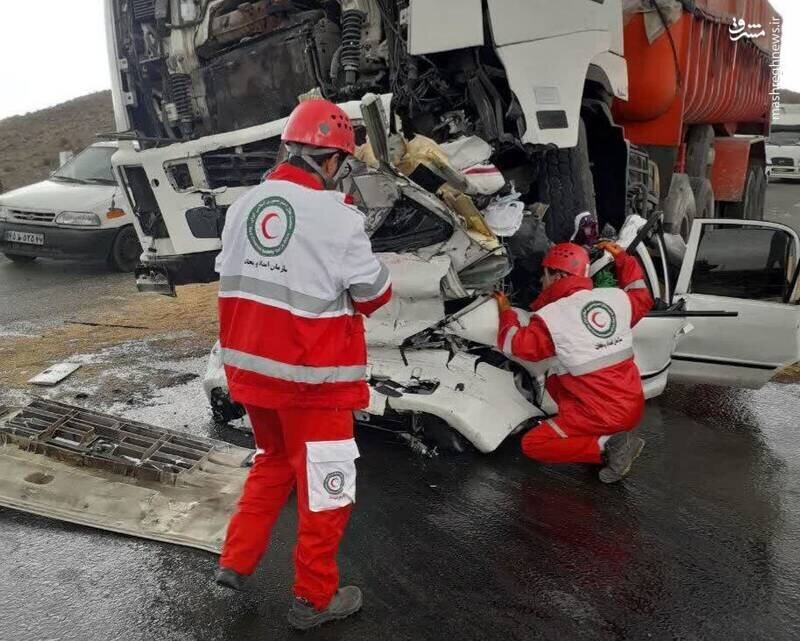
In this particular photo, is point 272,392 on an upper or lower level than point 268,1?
lower

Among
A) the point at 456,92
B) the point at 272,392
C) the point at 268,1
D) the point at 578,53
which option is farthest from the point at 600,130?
the point at 272,392

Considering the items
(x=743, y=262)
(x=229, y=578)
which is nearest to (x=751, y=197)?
(x=743, y=262)

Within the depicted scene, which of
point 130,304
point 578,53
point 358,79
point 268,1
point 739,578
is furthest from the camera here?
point 130,304

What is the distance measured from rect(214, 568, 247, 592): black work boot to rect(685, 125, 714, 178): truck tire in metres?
6.82

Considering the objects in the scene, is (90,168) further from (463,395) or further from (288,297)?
(288,297)

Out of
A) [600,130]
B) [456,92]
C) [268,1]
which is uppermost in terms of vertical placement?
[268,1]

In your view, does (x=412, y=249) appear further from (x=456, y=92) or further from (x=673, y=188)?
(x=673, y=188)

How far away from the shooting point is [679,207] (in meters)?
6.78

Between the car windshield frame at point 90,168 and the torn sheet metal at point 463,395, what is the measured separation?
24.1ft

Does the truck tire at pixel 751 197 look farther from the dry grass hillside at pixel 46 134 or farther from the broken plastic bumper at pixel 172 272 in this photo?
the dry grass hillside at pixel 46 134

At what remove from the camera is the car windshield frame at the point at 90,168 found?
32.8ft

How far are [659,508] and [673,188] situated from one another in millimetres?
4243

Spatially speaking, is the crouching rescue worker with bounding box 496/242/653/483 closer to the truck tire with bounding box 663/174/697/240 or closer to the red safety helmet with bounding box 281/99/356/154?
the red safety helmet with bounding box 281/99/356/154

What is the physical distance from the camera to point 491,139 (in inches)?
161
